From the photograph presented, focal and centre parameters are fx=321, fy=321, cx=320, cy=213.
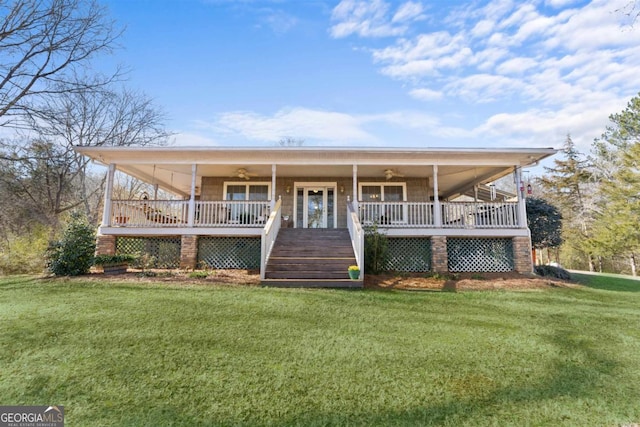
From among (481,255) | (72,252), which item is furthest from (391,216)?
(72,252)

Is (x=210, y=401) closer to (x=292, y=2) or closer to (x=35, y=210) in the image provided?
(x=292, y=2)

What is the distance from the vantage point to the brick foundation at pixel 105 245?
10201mm

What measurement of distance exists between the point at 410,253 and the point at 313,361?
7.74 metres

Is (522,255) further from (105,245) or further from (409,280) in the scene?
(105,245)

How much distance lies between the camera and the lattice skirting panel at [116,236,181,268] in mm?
10867

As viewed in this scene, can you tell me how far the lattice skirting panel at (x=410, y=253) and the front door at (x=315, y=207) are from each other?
341 centimetres

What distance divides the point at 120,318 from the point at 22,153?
16.9 metres

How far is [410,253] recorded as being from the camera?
10.8m

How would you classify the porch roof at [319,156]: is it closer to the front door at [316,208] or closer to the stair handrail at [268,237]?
the stair handrail at [268,237]

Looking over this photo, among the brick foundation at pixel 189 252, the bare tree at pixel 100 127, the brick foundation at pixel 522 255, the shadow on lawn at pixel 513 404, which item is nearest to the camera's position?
the shadow on lawn at pixel 513 404

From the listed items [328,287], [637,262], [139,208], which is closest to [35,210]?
[139,208]

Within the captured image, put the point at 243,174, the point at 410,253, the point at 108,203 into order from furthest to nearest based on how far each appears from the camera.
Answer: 1. the point at 243,174
2. the point at 410,253
3. the point at 108,203

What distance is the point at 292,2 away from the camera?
1033cm

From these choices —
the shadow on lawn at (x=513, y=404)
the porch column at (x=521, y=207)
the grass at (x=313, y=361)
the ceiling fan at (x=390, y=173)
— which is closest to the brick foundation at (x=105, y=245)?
the grass at (x=313, y=361)
